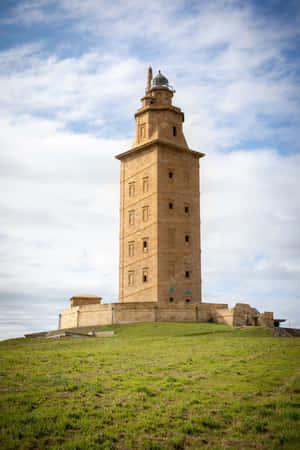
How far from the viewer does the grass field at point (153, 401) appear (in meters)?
11.0

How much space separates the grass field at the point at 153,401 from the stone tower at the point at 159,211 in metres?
29.7

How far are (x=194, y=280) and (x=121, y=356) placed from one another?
31603 mm

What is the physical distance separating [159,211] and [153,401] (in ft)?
133

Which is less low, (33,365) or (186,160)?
(186,160)

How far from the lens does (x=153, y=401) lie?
45.5 ft

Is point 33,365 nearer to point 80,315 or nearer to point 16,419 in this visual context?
point 16,419

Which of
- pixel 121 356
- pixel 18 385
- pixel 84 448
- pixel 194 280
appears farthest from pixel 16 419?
pixel 194 280

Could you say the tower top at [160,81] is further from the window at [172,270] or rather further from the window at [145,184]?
the window at [172,270]

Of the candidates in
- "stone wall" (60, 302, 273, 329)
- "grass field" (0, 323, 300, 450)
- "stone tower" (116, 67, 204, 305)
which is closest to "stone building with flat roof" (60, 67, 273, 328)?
"stone tower" (116, 67, 204, 305)

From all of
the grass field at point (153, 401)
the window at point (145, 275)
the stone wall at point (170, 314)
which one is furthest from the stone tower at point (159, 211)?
the grass field at point (153, 401)

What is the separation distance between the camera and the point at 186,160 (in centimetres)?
5753

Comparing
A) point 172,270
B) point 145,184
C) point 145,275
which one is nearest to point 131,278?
point 145,275

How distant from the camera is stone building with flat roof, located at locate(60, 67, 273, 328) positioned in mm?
51581

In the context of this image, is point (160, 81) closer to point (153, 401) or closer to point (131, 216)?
point (131, 216)
